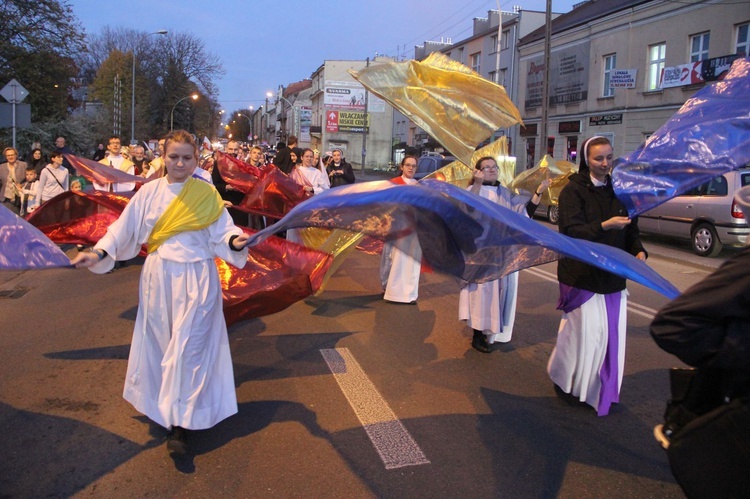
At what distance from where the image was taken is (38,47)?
27.1 m

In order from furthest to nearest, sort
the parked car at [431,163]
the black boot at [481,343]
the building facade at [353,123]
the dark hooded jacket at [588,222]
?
the building facade at [353,123], the parked car at [431,163], the black boot at [481,343], the dark hooded jacket at [588,222]

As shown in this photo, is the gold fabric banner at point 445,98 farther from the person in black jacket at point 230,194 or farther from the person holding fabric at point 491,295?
the person in black jacket at point 230,194

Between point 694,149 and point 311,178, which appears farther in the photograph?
point 311,178

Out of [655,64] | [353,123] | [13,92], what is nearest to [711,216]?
[655,64]

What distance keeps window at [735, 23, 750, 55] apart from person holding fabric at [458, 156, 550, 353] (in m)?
20.8

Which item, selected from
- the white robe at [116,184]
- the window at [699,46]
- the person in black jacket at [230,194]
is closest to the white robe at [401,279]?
the person in black jacket at [230,194]

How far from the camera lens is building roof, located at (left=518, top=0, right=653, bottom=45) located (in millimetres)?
28234

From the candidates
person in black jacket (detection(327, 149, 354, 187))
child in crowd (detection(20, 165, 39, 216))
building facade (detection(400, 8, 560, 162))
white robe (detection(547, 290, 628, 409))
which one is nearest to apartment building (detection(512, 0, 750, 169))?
building facade (detection(400, 8, 560, 162))

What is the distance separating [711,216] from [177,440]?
42.3 ft

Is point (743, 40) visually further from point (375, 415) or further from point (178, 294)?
point (178, 294)

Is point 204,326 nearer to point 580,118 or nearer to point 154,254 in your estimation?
point 154,254

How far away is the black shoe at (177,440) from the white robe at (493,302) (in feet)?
9.27

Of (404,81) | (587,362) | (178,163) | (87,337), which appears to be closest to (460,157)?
(404,81)

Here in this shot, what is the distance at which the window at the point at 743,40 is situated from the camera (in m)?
21.9
